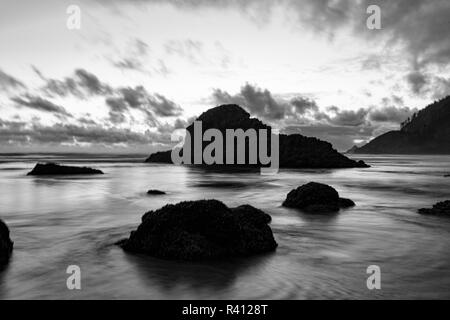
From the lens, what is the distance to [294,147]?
89.2 metres

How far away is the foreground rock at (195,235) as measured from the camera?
10.5m

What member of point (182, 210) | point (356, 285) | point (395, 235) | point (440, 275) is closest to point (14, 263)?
point (182, 210)

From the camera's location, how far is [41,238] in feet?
45.2

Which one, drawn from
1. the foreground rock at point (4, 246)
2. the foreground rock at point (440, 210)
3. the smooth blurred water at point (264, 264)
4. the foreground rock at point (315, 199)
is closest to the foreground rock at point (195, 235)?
the smooth blurred water at point (264, 264)

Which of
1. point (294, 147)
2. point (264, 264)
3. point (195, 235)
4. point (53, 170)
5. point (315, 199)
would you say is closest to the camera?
point (264, 264)

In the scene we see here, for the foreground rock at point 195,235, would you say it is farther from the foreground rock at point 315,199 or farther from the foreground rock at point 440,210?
the foreground rock at point 440,210

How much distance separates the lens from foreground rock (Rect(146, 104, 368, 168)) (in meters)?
83.6

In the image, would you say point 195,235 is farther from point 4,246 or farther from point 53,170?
point 53,170

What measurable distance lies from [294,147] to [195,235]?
80.3m

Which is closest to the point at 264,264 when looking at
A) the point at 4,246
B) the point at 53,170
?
the point at 4,246

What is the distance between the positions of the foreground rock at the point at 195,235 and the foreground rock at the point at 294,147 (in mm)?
73571

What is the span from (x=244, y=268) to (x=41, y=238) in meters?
7.92

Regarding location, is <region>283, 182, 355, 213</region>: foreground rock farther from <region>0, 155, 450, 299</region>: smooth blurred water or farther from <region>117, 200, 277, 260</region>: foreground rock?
<region>117, 200, 277, 260</region>: foreground rock
